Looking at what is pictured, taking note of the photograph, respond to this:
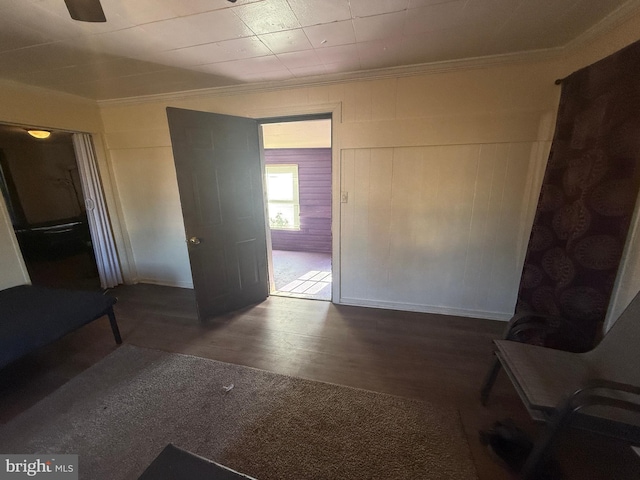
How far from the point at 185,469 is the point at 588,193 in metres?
2.51

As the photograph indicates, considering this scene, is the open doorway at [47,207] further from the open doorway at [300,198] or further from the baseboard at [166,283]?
the open doorway at [300,198]

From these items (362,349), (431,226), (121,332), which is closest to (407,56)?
(431,226)

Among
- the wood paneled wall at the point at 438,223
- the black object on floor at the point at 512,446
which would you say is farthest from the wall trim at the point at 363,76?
the black object on floor at the point at 512,446

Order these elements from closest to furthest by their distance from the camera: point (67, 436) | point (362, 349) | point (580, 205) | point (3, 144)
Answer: point (67, 436) < point (580, 205) < point (362, 349) < point (3, 144)

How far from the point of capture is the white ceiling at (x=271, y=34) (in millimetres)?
1391

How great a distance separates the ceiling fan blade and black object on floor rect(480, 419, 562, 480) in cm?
265

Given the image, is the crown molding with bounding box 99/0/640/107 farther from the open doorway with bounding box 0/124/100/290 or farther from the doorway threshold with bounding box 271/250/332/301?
the open doorway with bounding box 0/124/100/290

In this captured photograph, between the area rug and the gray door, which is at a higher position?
the gray door

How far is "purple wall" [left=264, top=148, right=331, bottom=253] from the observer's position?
5.02 m

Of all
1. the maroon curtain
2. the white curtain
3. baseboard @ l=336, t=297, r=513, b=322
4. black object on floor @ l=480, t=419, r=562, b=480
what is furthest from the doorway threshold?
the white curtain

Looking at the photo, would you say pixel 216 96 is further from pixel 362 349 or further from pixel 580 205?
pixel 580 205

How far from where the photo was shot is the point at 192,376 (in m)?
1.86

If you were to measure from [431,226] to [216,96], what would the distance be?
2.74m

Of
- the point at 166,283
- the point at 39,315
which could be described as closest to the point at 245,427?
the point at 39,315
